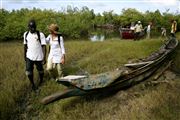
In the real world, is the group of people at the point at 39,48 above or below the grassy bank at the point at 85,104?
above

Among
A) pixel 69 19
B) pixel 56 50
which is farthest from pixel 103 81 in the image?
pixel 69 19

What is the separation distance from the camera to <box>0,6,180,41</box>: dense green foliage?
112 ft

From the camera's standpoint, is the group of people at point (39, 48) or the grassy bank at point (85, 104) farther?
the group of people at point (39, 48)

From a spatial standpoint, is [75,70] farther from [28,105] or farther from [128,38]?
[128,38]

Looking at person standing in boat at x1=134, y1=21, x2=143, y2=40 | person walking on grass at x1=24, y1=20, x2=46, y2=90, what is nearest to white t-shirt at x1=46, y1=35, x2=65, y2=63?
person walking on grass at x1=24, y1=20, x2=46, y2=90

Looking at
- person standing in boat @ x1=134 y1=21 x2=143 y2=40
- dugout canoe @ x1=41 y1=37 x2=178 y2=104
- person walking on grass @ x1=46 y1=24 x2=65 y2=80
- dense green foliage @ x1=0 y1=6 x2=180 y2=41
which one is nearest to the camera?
dugout canoe @ x1=41 y1=37 x2=178 y2=104

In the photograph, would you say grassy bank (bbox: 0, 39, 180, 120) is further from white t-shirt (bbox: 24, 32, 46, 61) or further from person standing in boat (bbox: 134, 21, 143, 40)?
person standing in boat (bbox: 134, 21, 143, 40)

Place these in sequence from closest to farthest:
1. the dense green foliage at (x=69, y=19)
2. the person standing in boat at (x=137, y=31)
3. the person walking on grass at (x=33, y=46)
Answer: the person walking on grass at (x=33, y=46) < the person standing in boat at (x=137, y=31) < the dense green foliage at (x=69, y=19)

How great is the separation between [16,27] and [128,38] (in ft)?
49.3

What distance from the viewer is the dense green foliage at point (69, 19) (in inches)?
1344

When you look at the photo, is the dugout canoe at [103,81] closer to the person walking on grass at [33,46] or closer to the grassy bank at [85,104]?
the grassy bank at [85,104]

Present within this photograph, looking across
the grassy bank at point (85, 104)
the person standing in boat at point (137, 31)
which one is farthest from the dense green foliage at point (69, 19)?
the grassy bank at point (85, 104)

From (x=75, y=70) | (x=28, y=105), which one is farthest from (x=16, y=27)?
(x=28, y=105)

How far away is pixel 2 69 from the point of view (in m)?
10.3
